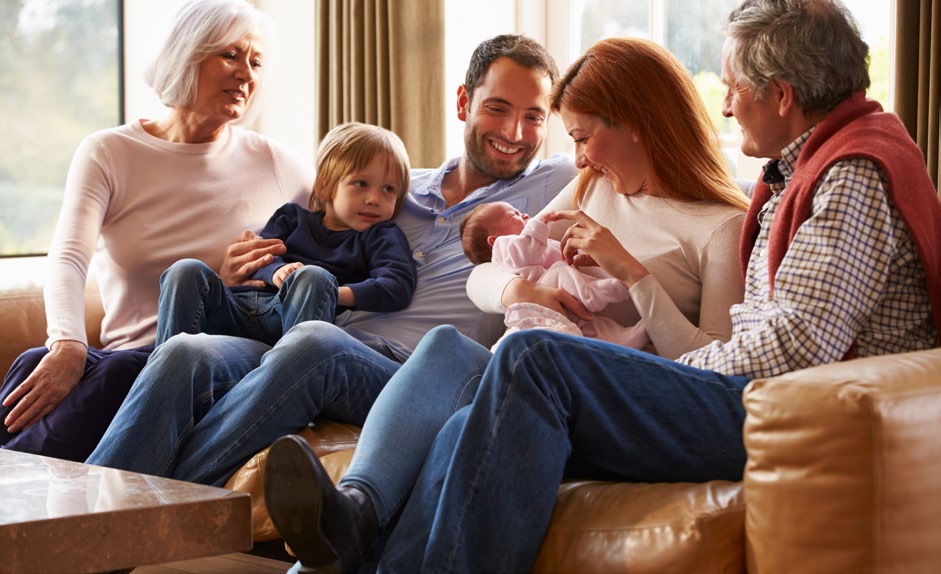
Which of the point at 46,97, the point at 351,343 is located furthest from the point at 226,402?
the point at 46,97

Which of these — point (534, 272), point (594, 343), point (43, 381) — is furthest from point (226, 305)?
point (594, 343)

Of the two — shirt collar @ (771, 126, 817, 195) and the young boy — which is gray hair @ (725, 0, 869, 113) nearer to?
shirt collar @ (771, 126, 817, 195)

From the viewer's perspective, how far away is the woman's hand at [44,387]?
246cm

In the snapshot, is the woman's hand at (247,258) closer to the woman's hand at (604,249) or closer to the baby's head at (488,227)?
the baby's head at (488,227)

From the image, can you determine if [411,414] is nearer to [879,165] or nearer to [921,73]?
[879,165]

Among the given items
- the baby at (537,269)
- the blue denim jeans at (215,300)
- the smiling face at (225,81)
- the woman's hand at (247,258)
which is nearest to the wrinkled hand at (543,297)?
the baby at (537,269)

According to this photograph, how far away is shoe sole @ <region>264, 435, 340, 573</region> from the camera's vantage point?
152 cm

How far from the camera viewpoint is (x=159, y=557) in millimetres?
1644

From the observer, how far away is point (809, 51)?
1780mm

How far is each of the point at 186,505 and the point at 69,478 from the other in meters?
0.30

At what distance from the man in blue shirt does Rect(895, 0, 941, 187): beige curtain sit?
32.4 inches

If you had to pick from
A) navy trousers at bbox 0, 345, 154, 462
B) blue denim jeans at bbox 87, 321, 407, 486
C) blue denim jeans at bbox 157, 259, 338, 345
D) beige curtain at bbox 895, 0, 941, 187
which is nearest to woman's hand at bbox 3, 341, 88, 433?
navy trousers at bbox 0, 345, 154, 462

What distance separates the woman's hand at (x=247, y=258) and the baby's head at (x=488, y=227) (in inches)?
19.9

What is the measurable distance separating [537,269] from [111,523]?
1067 millimetres
